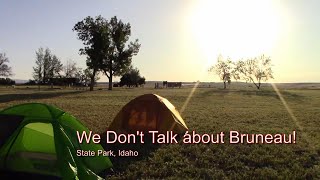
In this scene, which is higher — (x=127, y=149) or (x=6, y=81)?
(x=6, y=81)

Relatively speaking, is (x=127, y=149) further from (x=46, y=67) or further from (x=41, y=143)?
→ (x=46, y=67)

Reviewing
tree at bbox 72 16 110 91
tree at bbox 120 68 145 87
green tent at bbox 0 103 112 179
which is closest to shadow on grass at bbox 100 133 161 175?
green tent at bbox 0 103 112 179

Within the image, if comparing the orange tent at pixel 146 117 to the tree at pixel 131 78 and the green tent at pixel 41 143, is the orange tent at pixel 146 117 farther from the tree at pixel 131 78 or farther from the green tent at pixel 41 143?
the tree at pixel 131 78

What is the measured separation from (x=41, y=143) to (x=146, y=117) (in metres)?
4.61

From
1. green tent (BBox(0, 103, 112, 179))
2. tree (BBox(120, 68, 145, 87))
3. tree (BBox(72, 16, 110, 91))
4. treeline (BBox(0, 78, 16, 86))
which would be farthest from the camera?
tree (BBox(120, 68, 145, 87))

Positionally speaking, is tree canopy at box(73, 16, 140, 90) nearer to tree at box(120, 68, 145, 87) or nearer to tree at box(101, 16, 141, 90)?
tree at box(101, 16, 141, 90)

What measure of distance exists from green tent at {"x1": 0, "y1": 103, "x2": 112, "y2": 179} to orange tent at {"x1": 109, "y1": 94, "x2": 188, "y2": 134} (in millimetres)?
4054

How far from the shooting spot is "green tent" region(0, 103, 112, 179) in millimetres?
7543

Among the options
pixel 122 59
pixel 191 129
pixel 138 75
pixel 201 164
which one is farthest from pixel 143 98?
pixel 138 75

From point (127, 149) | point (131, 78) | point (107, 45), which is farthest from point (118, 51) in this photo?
point (127, 149)

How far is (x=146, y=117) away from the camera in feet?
42.8

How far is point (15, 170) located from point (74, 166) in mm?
2210

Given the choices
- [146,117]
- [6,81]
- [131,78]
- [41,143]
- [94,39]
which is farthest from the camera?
[131,78]

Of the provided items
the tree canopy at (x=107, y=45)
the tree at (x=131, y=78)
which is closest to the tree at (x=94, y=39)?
the tree canopy at (x=107, y=45)
